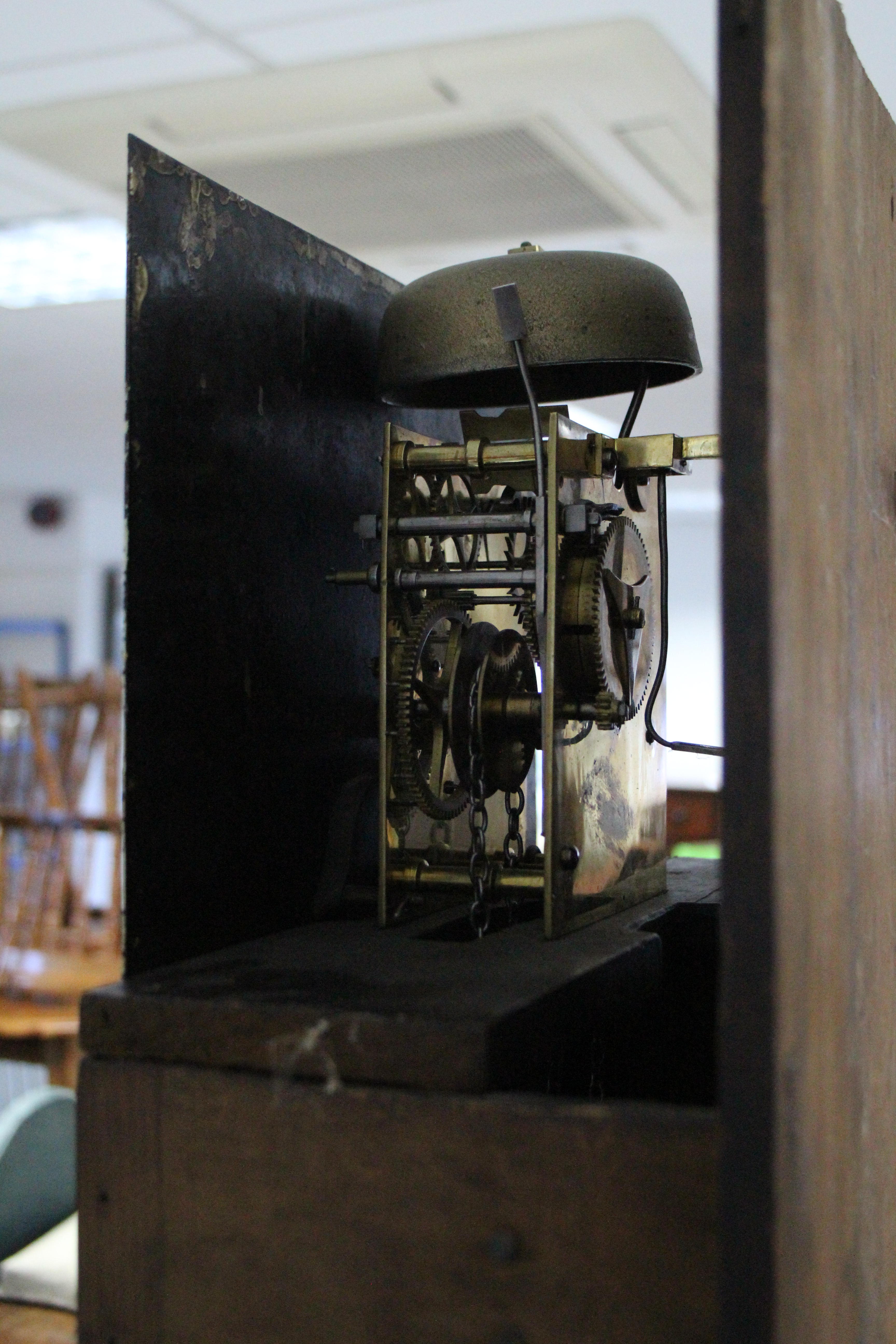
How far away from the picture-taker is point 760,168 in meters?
0.68

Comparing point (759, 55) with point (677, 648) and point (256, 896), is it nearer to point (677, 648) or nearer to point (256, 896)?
point (256, 896)

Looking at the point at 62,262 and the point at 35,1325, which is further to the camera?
the point at 62,262

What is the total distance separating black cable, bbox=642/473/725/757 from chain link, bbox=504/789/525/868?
153mm

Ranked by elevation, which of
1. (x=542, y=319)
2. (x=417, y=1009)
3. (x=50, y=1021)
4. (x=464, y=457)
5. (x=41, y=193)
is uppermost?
(x=41, y=193)

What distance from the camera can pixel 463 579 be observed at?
1.14 meters

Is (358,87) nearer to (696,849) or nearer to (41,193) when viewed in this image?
(41,193)

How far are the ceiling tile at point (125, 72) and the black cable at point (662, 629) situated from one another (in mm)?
1670

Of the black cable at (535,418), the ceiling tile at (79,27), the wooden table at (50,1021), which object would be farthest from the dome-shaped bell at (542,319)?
the wooden table at (50,1021)

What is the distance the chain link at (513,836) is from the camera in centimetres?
120

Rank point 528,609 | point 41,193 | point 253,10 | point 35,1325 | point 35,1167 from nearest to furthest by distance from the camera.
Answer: point 528,609 → point 35,1325 → point 35,1167 → point 253,10 → point 41,193

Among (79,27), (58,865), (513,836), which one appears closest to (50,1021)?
(58,865)

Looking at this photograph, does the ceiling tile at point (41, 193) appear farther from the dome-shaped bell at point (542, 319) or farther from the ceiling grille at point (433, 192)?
the dome-shaped bell at point (542, 319)

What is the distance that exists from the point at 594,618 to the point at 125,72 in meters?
2.04

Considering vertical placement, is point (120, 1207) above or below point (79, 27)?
below
